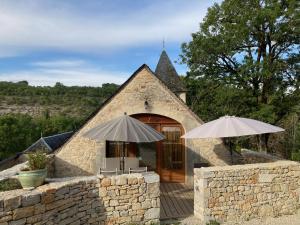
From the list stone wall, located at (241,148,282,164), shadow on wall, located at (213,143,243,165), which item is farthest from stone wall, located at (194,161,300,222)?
shadow on wall, located at (213,143,243,165)

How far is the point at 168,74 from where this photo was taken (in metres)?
17.6

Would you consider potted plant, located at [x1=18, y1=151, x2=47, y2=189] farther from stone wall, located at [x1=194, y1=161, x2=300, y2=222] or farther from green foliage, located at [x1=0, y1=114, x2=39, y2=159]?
green foliage, located at [x1=0, y1=114, x2=39, y2=159]

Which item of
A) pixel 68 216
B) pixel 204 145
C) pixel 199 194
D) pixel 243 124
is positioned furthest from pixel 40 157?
pixel 204 145

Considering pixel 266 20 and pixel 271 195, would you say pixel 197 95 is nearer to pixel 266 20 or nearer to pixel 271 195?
pixel 266 20

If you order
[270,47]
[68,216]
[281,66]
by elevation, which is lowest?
[68,216]

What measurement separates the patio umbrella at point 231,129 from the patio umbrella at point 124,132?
146 centimetres

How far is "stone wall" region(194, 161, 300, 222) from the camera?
870cm

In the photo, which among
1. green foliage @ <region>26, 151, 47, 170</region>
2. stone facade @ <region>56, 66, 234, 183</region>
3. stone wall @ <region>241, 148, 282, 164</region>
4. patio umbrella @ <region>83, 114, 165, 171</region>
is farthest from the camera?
stone facade @ <region>56, 66, 234, 183</region>

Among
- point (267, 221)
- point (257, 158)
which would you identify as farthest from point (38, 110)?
point (267, 221)

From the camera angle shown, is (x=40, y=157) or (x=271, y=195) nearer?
(x=40, y=157)

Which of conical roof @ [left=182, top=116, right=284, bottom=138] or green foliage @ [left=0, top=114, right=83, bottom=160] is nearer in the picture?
conical roof @ [left=182, top=116, right=284, bottom=138]

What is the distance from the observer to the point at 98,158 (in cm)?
1220

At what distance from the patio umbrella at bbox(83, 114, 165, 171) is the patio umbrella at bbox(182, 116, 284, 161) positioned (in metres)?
1.46

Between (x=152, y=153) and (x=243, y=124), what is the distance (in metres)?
4.60
